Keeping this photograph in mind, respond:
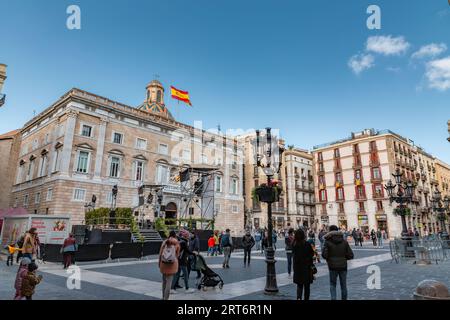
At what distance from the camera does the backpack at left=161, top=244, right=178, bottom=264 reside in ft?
21.2

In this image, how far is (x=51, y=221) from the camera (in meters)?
16.3

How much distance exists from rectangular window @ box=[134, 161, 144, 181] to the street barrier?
59.0 feet

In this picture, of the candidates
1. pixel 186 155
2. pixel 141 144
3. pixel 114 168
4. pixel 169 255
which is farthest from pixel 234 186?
pixel 169 255

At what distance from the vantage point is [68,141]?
2822 centimetres

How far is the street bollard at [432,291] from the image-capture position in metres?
4.52

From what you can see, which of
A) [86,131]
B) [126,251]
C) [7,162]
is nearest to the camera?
[126,251]

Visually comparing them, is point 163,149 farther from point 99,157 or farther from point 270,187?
point 270,187

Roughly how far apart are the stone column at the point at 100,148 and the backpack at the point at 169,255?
84.9ft

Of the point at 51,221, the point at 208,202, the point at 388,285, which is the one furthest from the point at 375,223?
the point at 51,221

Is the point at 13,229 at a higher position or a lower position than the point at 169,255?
higher

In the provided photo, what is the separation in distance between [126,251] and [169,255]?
10451 mm

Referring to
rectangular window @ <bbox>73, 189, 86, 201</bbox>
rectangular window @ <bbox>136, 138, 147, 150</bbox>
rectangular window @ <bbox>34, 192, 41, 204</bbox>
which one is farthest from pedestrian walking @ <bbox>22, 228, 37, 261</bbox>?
rectangular window @ <bbox>136, 138, 147, 150</bbox>

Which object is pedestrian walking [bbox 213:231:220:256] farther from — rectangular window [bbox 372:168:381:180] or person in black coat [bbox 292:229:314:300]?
rectangular window [bbox 372:168:381:180]
